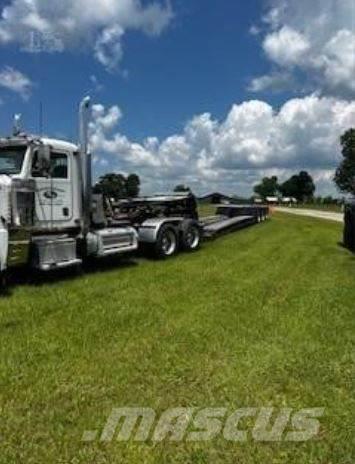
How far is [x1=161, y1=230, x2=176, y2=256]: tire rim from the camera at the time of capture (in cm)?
1692

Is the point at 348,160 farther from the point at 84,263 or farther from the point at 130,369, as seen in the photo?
the point at 130,369

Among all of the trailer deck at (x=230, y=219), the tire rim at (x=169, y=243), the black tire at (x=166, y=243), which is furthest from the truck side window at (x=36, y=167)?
the trailer deck at (x=230, y=219)

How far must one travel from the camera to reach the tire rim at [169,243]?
55.5 ft

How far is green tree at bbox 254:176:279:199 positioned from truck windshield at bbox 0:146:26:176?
530 feet

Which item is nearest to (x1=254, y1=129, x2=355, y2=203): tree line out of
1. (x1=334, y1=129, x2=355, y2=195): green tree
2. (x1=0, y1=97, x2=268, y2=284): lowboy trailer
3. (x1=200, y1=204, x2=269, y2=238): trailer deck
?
(x1=334, y1=129, x2=355, y2=195): green tree

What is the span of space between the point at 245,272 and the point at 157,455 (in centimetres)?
891

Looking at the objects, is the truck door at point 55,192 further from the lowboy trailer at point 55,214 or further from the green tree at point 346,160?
the green tree at point 346,160

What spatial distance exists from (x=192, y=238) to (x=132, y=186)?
303 centimetres

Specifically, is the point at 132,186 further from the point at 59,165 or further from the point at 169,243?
the point at 59,165

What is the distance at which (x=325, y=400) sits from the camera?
19.1ft

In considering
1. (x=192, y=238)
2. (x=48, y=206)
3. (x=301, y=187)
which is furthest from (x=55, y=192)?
(x=301, y=187)

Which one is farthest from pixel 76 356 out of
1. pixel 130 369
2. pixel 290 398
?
pixel 290 398

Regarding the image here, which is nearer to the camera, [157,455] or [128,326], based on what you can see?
[157,455]

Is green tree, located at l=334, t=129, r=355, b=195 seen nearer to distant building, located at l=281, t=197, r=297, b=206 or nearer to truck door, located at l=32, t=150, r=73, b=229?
distant building, located at l=281, t=197, r=297, b=206
